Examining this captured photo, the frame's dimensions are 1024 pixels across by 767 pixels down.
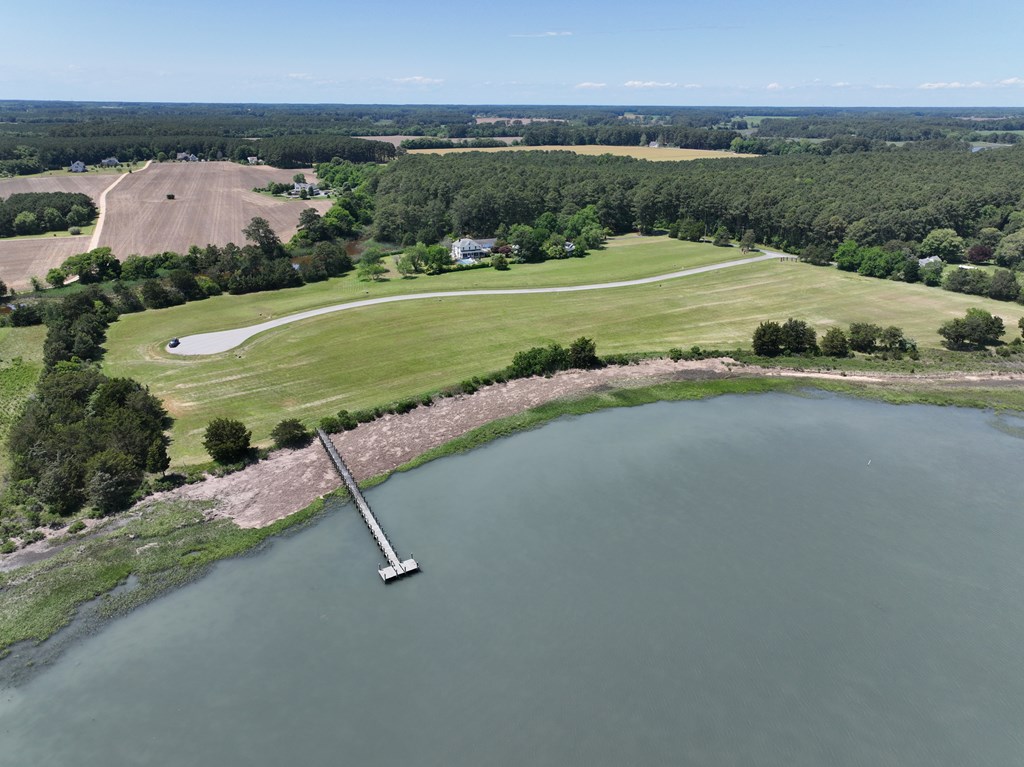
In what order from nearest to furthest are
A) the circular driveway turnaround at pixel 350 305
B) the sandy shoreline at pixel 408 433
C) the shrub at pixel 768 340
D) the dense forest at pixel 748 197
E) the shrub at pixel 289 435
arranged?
the sandy shoreline at pixel 408 433
the shrub at pixel 289 435
the shrub at pixel 768 340
the circular driveway turnaround at pixel 350 305
the dense forest at pixel 748 197

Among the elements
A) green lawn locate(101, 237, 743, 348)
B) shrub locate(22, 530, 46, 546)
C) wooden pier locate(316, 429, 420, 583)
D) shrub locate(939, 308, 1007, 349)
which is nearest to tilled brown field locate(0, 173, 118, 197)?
green lawn locate(101, 237, 743, 348)

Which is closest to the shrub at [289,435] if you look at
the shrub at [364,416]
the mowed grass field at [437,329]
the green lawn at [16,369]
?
the mowed grass field at [437,329]

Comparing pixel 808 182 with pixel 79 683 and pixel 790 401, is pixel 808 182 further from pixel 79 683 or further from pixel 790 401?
pixel 79 683

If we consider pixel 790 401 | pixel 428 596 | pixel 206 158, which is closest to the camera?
pixel 428 596

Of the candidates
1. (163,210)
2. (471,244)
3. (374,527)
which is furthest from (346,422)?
(163,210)

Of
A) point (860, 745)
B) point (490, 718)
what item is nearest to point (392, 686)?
point (490, 718)

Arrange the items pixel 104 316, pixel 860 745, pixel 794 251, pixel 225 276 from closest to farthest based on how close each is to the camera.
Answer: pixel 860 745
pixel 104 316
pixel 225 276
pixel 794 251

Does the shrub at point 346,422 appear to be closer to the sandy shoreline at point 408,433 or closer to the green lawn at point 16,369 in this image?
the sandy shoreline at point 408,433
